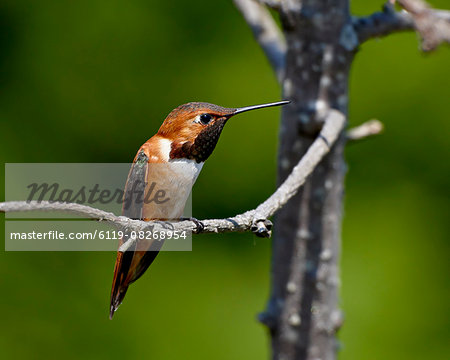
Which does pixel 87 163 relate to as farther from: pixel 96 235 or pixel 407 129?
pixel 407 129

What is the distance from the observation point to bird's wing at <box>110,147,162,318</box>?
1.90 meters

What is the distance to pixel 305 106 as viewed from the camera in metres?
1.92

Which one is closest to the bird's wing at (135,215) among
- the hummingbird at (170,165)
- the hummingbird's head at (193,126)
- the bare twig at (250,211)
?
the hummingbird at (170,165)

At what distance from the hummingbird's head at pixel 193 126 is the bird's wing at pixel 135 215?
110 mm

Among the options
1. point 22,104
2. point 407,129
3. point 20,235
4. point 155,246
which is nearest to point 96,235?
point 20,235

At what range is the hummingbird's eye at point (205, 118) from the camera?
1817 millimetres

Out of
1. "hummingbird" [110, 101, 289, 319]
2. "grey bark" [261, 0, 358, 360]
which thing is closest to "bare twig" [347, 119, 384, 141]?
"grey bark" [261, 0, 358, 360]

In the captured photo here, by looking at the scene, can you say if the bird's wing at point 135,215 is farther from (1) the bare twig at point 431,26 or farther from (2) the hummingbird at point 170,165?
(1) the bare twig at point 431,26

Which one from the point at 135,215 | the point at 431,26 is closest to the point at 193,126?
the point at 135,215

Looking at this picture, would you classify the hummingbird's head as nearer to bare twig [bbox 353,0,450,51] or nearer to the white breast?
the white breast

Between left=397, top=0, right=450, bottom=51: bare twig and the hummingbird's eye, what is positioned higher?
left=397, top=0, right=450, bottom=51: bare twig

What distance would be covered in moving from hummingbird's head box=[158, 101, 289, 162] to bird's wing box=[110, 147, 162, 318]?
4.3 inches

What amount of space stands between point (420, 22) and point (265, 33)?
2.60 ft

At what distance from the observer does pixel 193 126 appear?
1.82 meters
